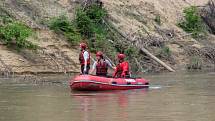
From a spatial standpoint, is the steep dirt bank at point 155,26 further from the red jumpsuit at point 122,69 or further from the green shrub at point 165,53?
the red jumpsuit at point 122,69

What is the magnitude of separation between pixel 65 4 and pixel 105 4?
3.49 meters

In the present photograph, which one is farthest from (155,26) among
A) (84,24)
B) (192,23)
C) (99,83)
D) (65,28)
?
(99,83)

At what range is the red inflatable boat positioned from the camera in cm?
2520

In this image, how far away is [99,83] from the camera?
25.5 meters

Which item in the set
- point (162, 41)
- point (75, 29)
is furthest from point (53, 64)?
point (162, 41)

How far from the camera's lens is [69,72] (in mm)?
33531

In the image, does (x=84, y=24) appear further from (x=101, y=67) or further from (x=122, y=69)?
(x=101, y=67)

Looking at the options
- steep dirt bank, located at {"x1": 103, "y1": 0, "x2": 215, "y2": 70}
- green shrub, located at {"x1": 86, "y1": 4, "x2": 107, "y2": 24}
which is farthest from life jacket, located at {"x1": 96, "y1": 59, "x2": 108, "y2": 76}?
green shrub, located at {"x1": 86, "y1": 4, "x2": 107, "y2": 24}

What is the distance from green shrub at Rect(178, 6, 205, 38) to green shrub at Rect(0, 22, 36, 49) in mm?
14675

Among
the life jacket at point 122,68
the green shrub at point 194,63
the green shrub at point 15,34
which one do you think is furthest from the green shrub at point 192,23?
the life jacket at point 122,68

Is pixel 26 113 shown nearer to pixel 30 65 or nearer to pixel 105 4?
pixel 30 65

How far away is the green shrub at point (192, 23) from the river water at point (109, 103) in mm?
15966

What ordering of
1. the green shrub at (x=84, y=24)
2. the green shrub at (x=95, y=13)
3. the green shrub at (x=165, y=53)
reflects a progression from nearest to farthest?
the green shrub at (x=84, y=24) < the green shrub at (x=95, y=13) < the green shrub at (x=165, y=53)

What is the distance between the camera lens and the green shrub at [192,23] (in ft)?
149
